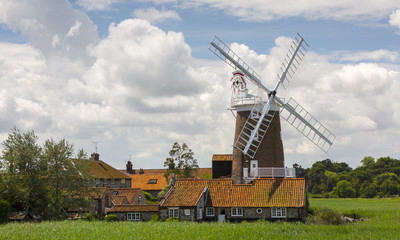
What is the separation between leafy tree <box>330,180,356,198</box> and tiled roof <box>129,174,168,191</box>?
1688 inches

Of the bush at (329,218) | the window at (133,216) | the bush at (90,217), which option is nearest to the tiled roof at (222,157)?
the window at (133,216)

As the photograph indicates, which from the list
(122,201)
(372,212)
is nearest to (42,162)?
(122,201)

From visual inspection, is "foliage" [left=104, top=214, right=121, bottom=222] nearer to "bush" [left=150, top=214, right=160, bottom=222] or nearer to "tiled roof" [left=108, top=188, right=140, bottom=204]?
"bush" [left=150, top=214, right=160, bottom=222]

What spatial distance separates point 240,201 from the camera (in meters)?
49.3

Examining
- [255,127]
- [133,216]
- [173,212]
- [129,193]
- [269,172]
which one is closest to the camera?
[173,212]

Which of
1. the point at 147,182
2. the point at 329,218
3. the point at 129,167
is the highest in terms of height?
the point at 129,167

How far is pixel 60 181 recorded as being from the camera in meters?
49.2

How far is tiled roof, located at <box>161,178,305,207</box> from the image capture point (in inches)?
1902

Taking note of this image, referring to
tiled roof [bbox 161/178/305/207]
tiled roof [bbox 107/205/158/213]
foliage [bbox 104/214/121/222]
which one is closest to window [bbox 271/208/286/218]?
tiled roof [bbox 161/178/305/207]

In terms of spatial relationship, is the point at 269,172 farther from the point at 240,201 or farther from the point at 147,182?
the point at 147,182

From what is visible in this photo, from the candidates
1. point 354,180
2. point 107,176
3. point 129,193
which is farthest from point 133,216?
point 354,180

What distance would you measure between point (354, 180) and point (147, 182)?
168 feet

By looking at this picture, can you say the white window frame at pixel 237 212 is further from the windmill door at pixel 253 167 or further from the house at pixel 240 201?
the windmill door at pixel 253 167

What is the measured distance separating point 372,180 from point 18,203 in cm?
8537
